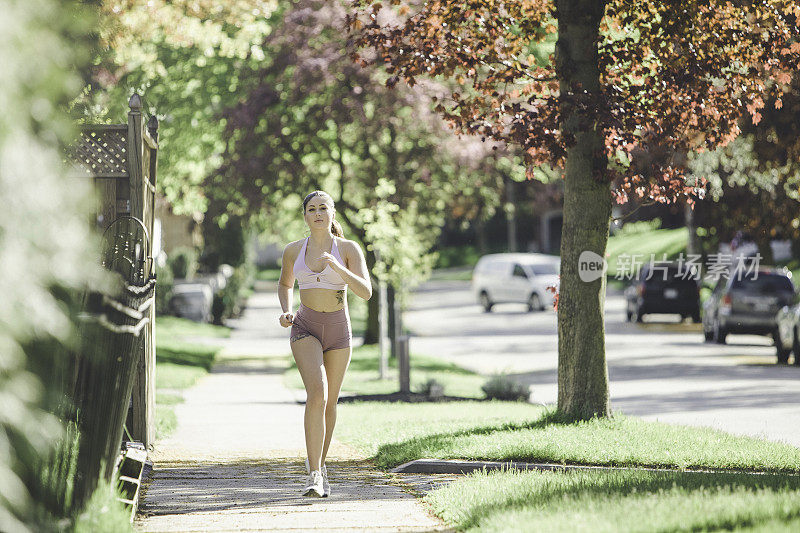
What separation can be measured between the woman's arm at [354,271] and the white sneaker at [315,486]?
3.93 feet

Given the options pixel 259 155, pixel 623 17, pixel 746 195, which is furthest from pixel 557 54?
pixel 746 195

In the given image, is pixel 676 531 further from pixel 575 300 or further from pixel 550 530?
pixel 575 300

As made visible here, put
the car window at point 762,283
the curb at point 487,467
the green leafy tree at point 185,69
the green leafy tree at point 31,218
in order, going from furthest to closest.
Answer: the car window at point 762,283
the green leafy tree at point 185,69
the curb at point 487,467
the green leafy tree at point 31,218

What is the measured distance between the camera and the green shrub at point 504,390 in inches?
643

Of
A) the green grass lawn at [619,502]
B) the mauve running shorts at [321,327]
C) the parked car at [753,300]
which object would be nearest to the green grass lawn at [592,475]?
the green grass lawn at [619,502]

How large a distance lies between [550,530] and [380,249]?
15.5 meters

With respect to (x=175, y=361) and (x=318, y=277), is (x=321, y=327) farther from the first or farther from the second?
(x=175, y=361)

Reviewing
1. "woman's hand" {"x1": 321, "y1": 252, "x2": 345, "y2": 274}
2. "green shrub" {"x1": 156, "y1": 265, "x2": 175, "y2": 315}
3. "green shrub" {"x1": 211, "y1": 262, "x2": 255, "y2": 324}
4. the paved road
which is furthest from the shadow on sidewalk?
"green shrub" {"x1": 211, "y1": 262, "x2": 255, "y2": 324}

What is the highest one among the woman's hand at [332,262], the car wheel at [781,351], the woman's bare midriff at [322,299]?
the woman's hand at [332,262]

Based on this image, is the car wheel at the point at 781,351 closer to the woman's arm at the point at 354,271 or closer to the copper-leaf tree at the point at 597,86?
the copper-leaf tree at the point at 597,86

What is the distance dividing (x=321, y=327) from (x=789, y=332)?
1544 cm

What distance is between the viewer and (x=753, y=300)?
2534 centimetres

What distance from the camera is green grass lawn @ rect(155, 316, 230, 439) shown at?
13.7 meters

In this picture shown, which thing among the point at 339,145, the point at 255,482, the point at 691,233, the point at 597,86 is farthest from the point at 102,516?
the point at 691,233
